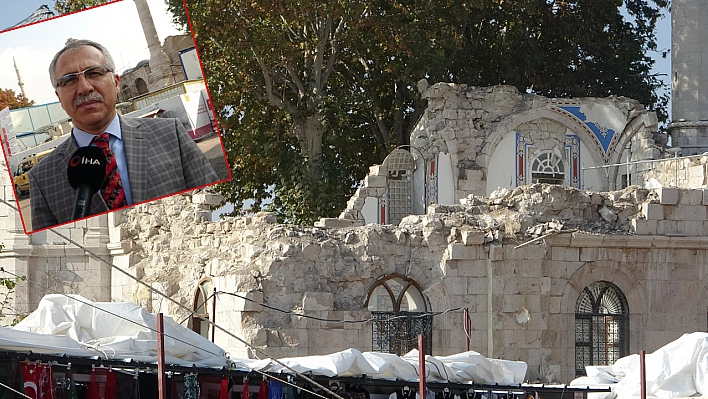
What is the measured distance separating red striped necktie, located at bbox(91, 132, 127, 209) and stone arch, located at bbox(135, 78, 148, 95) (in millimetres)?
2105

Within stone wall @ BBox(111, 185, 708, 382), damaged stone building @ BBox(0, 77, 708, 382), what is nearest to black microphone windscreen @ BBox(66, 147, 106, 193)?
damaged stone building @ BBox(0, 77, 708, 382)

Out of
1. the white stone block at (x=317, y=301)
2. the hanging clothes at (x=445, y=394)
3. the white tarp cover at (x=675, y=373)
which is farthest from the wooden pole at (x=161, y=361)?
the white tarp cover at (x=675, y=373)

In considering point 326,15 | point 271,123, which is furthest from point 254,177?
point 326,15

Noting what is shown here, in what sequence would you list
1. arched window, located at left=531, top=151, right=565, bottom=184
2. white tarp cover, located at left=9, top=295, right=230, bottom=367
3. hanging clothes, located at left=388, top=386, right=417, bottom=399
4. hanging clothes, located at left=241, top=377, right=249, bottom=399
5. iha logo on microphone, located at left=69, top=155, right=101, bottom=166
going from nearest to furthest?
1. iha logo on microphone, located at left=69, top=155, right=101, bottom=166
2. white tarp cover, located at left=9, top=295, right=230, bottom=367
3. hanging clothes, located at left=241, top=377, right=249, bottom=399
4. hanging clothes, located at left=388, top=386, right=417, bottom=399
5. arched window, located at left=531, top=151, right=565, bottom=184

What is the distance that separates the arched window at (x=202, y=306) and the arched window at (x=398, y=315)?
267 centimetres

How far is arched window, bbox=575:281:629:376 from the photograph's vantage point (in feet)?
74.5

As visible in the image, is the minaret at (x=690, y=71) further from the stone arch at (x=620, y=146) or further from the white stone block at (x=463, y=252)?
the white stone block at (x=463, y=252)

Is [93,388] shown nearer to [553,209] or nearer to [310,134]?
[553,209]

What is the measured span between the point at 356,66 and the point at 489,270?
44.8ft

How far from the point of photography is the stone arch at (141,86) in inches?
632

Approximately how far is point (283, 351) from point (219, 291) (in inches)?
59.1

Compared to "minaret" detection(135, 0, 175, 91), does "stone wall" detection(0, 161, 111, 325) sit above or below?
below

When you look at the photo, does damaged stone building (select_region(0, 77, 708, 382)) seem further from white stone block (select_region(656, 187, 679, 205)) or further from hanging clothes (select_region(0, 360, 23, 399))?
hanging clothes (select_region(0, 360, 23, 399))

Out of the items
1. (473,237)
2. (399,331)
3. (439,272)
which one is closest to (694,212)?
(473,237)
